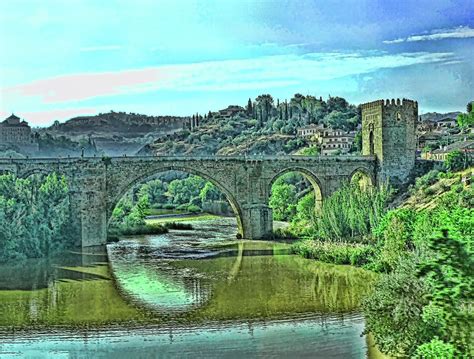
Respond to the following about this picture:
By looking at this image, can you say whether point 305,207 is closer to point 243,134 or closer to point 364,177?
point 364,177

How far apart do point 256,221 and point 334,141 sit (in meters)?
42.2

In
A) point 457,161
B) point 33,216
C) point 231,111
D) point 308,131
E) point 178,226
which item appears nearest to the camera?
point 33,216

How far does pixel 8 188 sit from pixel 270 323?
21.2 meters

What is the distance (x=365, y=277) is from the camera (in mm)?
27000

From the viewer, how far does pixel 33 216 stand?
3497 cm

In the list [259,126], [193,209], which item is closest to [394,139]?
[193,209]

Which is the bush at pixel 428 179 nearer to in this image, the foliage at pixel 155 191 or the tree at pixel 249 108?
the foliage at pixel 155 191

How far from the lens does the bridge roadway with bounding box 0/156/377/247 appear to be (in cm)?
3853

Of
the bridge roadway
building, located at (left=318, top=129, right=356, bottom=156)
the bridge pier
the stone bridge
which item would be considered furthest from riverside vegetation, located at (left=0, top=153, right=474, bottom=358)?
building, located at (left=318, top=129, right=356, bottom=156)

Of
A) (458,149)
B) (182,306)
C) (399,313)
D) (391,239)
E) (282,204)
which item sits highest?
(458,149)

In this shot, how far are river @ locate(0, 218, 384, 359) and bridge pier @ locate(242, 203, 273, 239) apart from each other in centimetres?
601

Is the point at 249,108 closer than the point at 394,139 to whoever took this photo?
No

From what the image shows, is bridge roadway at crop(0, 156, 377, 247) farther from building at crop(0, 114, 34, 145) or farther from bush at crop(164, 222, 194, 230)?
building at crop(0, 114, 34, 145)

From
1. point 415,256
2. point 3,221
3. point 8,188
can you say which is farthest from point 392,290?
point 8,188
